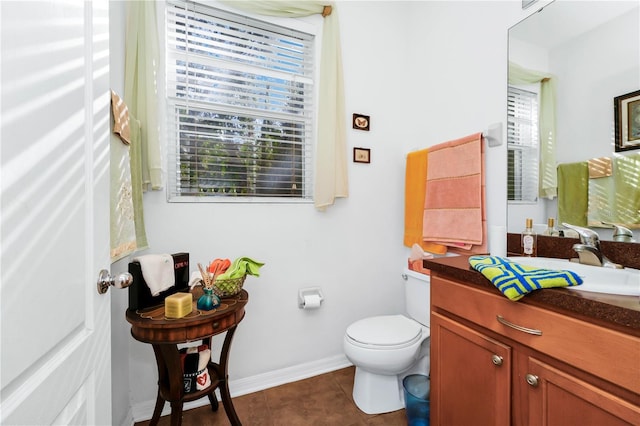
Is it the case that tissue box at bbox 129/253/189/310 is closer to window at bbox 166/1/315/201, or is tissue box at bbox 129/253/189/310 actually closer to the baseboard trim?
window at bbox 166/1/315/201

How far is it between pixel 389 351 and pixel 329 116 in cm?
144

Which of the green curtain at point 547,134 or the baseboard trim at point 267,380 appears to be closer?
the green curtain at point 547,134

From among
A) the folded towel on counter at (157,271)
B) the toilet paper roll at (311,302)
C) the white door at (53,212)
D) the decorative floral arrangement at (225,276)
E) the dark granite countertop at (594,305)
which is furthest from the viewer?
the toilet paper roll at (311,302)

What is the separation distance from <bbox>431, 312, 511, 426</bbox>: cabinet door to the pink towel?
0.66 metres

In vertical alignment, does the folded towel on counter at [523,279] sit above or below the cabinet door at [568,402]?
above

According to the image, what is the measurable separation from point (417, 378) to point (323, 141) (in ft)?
4.98

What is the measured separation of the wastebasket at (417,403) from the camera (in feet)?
4.67

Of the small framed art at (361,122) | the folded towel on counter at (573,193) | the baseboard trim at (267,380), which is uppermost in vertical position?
the small framed art at (361,122)

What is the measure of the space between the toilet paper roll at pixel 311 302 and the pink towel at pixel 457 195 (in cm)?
84

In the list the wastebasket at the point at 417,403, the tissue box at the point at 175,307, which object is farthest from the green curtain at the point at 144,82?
the wastebasket at the point at 417,403

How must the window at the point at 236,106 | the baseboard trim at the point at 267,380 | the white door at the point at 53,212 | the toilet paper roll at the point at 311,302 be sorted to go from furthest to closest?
the toilet paper roll at the point at 311,302 < the window at the point at 236,106 < the baseboard trim at the point at 267,380 < the white door at the point at 53,212

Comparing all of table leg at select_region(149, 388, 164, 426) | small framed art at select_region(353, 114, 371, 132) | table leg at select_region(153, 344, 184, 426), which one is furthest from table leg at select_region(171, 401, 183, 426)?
small framed art at select_region(353, 114, 371, 132)

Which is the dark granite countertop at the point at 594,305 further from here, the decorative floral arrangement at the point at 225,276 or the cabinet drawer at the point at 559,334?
the decorative floral arrangement at the point at 225,276

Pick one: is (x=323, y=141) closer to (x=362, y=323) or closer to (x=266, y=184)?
(x=266, y=184)
